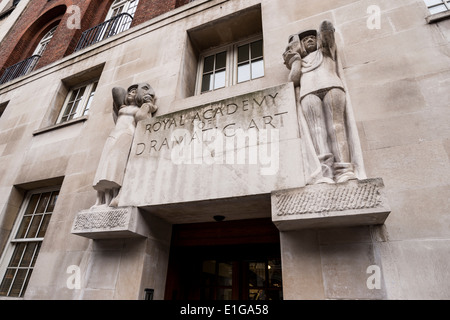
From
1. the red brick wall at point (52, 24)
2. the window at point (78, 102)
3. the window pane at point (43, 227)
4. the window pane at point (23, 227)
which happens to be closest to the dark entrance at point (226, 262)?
the window pane at point (43, 227)

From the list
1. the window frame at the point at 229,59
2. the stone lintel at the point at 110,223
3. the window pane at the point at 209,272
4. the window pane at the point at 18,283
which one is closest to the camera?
the stone lintel at the point at 110,223

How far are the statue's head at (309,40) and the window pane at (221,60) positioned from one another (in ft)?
7.86

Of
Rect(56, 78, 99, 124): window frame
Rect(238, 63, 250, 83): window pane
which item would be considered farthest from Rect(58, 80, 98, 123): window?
Rect(238, 63, 250, 83): window pane

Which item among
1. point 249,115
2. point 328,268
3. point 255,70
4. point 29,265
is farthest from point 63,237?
point 255,70

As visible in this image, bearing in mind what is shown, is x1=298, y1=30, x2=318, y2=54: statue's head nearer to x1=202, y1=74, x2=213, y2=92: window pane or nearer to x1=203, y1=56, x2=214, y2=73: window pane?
x1=202, y1=74, x2=213, y2=92: window pane

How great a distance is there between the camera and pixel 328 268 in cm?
281

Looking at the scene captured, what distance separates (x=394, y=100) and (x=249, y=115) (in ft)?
6.60

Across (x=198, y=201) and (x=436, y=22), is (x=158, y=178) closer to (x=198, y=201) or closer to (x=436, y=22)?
(x=198, y=201)

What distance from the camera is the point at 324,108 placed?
11.0 feet

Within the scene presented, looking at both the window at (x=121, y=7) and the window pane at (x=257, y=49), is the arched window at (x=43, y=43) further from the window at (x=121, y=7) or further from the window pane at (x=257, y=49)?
the window pane at (x=257, y=49)

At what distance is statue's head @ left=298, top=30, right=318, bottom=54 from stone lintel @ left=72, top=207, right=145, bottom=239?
367 centimetres

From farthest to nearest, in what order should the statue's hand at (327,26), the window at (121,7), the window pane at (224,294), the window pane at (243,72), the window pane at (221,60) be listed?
the window at (121,7), the window pane at (221,60), the window pane at (243,72), the window pane at (224,294), the statue's hand at (327,26)

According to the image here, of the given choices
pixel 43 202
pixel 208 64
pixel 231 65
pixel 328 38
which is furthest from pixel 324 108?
pixel 43 202

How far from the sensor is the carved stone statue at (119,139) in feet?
13.4
